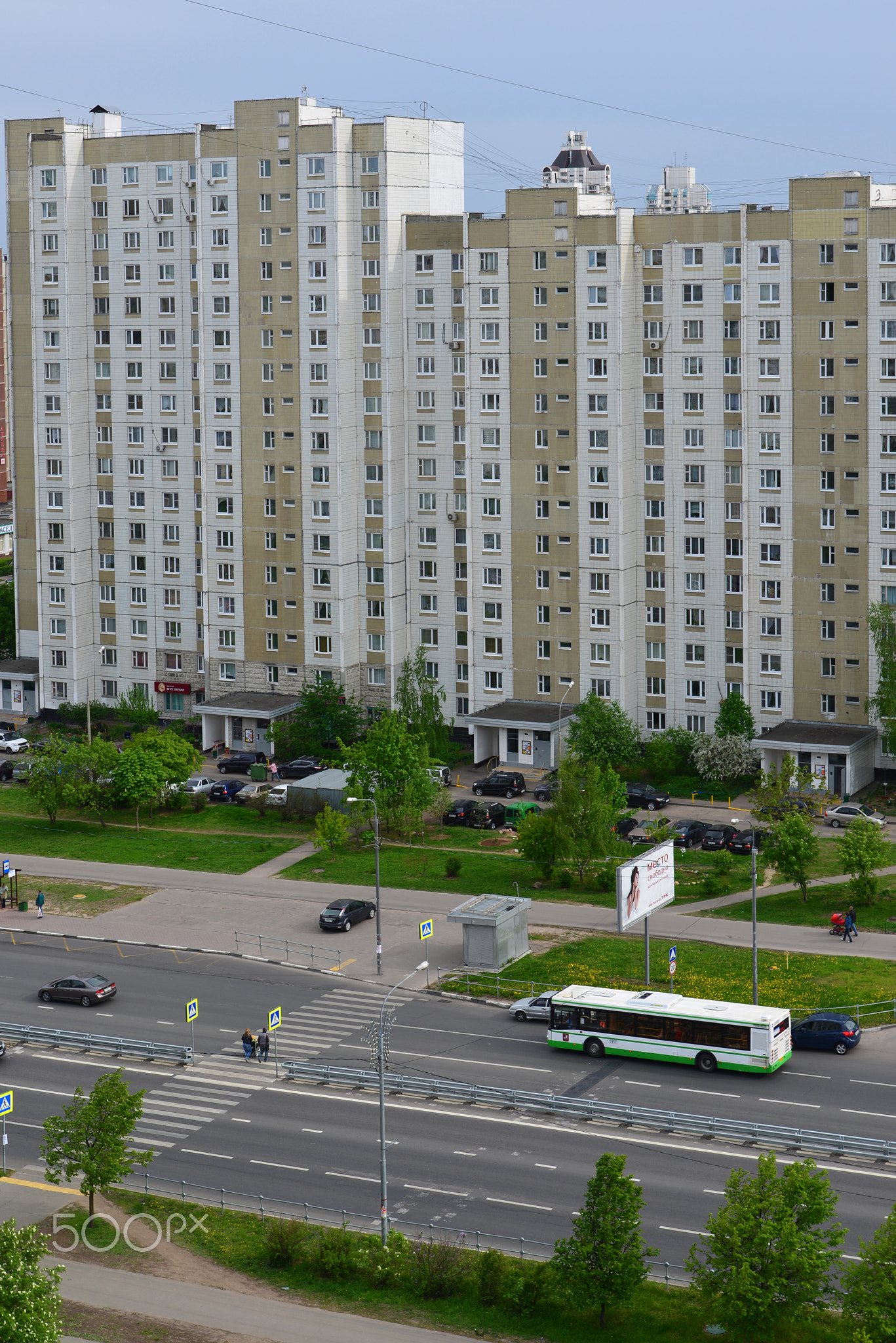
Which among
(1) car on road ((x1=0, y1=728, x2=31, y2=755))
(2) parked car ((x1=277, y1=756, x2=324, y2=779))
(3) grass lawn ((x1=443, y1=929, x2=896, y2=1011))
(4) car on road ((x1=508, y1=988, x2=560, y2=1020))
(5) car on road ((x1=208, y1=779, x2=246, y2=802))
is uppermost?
(1) car on road ((x1=0, y1=728, x2=31, y2=755))

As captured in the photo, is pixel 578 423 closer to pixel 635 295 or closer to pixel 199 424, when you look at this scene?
pixel 635 295

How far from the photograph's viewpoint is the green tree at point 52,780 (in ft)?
321

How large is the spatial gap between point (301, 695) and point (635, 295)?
3193cm

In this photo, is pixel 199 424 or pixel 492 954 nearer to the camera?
pixel 492 954

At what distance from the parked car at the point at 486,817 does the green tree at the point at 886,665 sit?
21892mm

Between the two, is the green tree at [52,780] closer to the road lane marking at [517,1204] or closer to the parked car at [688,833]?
the parked car at [688,833]

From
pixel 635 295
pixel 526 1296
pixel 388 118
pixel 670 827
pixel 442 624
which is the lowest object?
pixel 526 1296

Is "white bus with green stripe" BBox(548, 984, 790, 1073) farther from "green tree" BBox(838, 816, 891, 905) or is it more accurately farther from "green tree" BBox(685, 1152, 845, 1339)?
"green tree" BBox(685, 1152, 845, 1339)

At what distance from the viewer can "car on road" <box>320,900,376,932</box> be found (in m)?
79.0

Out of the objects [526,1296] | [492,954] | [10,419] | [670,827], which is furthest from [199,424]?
[526,1296]

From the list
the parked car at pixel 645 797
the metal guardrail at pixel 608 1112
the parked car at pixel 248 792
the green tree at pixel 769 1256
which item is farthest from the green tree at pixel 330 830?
the green tree at pixel 769 1256

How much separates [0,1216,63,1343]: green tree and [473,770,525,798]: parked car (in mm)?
59736

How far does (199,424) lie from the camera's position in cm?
11400

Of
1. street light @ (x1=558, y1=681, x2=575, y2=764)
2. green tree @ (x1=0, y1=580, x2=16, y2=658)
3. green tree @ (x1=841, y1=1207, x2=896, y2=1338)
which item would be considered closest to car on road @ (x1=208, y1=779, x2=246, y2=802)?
street light @ (x1=558, y1=681, x2=575, y2=764)
